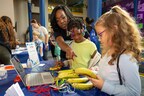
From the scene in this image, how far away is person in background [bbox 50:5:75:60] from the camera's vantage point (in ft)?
6.76

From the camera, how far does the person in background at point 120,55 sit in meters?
1.08

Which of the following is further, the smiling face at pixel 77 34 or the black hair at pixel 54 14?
the black hair at pixel 54 14

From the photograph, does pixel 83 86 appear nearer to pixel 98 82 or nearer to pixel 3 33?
pixel 98 82

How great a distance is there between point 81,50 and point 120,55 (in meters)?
0.85

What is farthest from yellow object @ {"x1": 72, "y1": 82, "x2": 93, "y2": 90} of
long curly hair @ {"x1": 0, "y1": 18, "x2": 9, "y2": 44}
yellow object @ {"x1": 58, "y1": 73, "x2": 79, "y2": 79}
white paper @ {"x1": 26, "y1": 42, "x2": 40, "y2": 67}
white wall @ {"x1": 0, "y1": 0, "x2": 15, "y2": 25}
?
white wall @ {"x1": 0, "y1": 0, "x2": 15, "y2": 25}

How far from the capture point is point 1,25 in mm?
3281

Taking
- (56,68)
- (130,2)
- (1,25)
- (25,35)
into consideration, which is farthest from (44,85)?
(25,35)

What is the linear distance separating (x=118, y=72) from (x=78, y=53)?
865 millimetres

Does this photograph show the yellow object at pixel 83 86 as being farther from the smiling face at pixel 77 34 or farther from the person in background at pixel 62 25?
the smiling face at pixel 77 34

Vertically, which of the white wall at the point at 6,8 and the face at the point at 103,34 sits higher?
the white wall at the point at 6,8

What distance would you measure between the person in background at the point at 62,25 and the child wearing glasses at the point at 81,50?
11 centimetres

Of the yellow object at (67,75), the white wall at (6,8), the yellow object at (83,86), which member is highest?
the white wall at (6,8)

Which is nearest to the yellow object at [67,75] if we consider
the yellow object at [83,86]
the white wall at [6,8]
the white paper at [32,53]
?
Answer: the yellow object at [83,86]

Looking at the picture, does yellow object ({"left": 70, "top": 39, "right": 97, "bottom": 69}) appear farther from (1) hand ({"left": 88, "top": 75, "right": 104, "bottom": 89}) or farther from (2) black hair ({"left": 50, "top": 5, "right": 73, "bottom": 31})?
(1) hand ({"left": 88, "top": 75, "right": 104, "bottom": 89})
